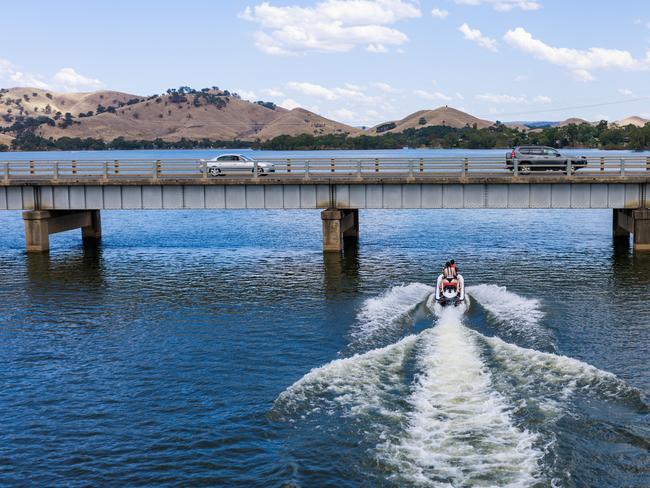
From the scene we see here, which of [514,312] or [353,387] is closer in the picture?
[353,387]

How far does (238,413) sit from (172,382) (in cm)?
363

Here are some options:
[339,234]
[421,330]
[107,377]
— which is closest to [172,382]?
[107,377]

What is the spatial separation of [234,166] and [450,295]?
25661 millimetres

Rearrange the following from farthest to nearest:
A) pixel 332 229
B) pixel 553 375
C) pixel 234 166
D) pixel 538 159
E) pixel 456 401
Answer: pixel 234 166 < pixel 538 159 < pixel 332 229 < pixel 553 375 < pixel 456 401

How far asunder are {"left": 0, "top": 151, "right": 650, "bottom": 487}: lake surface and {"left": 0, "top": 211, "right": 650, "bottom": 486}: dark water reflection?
0.28ft

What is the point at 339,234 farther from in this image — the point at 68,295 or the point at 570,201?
the point at 68,295

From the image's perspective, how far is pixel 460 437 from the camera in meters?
18.2

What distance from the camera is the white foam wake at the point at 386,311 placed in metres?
28.4

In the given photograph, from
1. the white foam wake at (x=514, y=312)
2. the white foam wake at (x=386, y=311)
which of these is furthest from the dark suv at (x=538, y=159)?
the white foam wake at (x=386, y=311)

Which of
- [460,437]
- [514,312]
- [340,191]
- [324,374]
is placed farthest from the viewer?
[340,191]

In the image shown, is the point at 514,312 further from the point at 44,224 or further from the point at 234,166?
the point at 44,224

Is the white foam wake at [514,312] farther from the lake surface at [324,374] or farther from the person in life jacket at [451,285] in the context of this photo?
the person in life jacket at [451,285]

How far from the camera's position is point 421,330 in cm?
2859

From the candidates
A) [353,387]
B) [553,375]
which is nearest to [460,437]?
[353,387]
